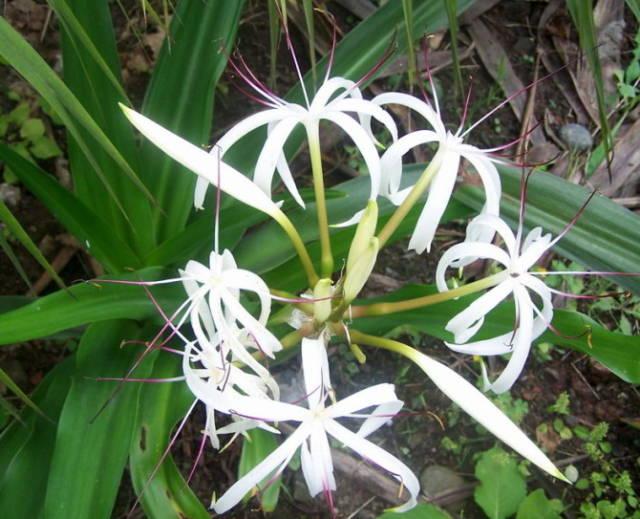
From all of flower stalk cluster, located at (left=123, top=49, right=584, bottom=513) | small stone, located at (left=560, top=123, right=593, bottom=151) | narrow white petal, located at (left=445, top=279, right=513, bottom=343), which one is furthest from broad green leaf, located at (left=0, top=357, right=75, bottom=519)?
small stone, located at (left=560, top=123, right=593, bottom=151)

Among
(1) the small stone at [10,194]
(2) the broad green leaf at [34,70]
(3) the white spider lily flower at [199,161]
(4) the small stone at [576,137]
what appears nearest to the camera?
(2) the broad green leaf at [34,70]

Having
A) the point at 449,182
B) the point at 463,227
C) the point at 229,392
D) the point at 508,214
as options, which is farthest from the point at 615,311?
the point at 229,392

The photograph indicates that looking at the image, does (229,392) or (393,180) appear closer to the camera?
(229,392)

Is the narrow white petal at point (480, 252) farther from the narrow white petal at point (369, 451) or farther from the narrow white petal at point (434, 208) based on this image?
the narrow white petal at point (369, 451)

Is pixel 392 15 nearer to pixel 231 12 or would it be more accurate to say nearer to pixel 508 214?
pixel 231 12

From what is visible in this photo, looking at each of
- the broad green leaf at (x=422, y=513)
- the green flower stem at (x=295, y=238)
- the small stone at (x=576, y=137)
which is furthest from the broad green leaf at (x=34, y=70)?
the small stone at (x=576, y=137)

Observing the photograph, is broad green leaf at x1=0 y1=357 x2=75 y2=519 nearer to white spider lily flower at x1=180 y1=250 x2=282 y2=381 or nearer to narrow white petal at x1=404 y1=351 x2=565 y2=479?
white spider lily flower at x1=180 y1=250 x2=282 y2=381
